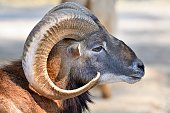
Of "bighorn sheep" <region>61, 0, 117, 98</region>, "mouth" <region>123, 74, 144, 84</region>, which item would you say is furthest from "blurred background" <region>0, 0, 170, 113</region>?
"mouth" <region>123, 74, 144, 84</region>

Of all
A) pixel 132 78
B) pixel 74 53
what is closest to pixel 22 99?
pixel 74 53

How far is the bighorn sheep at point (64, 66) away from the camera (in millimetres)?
5871

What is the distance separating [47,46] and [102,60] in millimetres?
708

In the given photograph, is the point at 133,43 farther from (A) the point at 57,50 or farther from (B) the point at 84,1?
(A) the point at 57,50

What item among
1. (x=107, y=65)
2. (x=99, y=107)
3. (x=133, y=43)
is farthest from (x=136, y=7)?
(x=107, y=65)

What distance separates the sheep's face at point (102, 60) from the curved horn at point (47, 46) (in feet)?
0.62

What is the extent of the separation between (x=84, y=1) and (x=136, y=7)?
1550cm

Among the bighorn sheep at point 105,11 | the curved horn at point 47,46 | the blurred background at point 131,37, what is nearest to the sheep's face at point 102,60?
the curved horn at point 47,46

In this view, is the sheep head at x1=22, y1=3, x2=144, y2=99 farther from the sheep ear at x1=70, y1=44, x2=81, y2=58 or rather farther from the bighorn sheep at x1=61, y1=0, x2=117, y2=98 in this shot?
the bighorn sheep at x1=61, y1=0, x2=117, y2=98

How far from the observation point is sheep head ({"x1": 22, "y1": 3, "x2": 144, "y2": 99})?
19.3ft

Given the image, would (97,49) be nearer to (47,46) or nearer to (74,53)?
(74,53)

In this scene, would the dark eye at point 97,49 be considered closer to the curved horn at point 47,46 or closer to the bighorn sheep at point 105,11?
the curved horn at point 47,46

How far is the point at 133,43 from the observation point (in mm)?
17672

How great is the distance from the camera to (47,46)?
19.5 feet
